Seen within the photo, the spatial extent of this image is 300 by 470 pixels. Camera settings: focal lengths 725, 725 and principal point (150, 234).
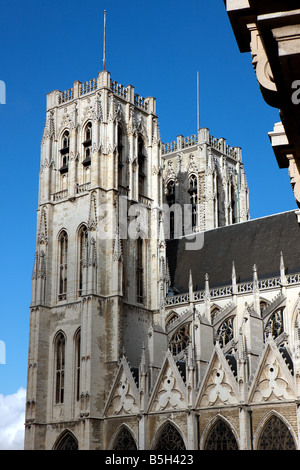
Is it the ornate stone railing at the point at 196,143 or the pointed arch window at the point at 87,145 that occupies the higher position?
the ornate stone railing at the point at 196,143

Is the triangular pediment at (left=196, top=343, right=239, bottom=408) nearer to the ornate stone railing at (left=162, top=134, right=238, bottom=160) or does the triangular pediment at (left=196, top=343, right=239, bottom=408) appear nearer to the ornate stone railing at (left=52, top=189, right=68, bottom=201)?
the ornate stone railing at (left=52, top=189, right=68, bottom=201)

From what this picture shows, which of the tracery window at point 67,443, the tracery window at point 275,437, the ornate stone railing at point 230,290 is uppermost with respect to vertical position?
the ornate stone railing at point 230,290

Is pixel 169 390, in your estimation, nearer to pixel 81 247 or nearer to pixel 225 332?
pixel 225 332

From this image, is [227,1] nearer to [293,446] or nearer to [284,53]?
[284,53]

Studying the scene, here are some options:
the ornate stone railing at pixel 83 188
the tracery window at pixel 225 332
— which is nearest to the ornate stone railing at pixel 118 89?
the ornate stone railing at pixel 83 188

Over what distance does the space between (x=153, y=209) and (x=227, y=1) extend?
33865mm

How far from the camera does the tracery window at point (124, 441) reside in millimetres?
32250

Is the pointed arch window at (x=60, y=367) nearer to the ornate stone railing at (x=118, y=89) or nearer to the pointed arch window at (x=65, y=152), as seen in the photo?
the pointed arch window at (x=65, y=152)

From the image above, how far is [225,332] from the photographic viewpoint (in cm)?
3491

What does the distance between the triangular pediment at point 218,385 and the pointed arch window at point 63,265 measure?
9852 millimetres

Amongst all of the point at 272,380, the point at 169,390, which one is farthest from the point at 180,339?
the point at 272,380

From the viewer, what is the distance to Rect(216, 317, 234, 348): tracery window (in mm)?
34844

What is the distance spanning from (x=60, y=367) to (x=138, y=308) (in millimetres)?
4909

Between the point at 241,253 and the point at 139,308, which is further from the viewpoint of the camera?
the point at 241,253
